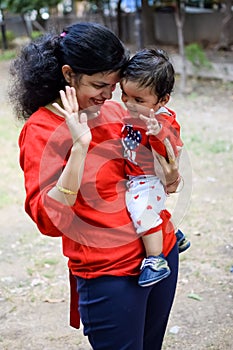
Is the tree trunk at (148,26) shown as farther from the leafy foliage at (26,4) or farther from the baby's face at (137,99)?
the baby's face at (137,99)

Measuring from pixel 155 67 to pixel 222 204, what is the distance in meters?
3.51

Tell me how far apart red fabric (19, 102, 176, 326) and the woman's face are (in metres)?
0.09

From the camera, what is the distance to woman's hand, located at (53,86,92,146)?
1.59 meters

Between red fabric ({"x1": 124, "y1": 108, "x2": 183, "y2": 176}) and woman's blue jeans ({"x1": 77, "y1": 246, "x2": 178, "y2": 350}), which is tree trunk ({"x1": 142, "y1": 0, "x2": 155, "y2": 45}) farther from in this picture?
woman's blue jeans ({"x1": 77, "y1": 246, "x2": 178, "y2": 350})

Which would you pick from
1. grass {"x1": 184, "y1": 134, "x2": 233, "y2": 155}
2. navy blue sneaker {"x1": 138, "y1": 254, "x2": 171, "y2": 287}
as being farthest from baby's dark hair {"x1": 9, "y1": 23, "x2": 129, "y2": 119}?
grass {"x1": 184, "y1": 134, "x2": 233, "y2": 155}

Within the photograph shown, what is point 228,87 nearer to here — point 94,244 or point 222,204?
point 222,204

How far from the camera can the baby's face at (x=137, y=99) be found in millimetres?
1726

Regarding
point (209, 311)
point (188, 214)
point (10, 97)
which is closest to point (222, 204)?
point (188, 214)

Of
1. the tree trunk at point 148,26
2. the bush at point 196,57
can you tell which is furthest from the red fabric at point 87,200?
the tree trunk at point 148,26

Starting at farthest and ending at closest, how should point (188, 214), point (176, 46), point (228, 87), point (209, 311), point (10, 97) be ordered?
point (176, 46) < point (228, 87) < point (188, 214) < point (209, 311) < point (10, 97)

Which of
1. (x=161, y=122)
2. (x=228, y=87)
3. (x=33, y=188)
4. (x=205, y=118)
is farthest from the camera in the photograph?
(x=228, y=87)

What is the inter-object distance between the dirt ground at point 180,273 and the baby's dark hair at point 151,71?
477 millimetres

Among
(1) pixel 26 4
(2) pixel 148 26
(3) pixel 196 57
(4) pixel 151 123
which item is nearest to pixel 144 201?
(4) pixel 151 123

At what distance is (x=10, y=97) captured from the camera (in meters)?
2.00
